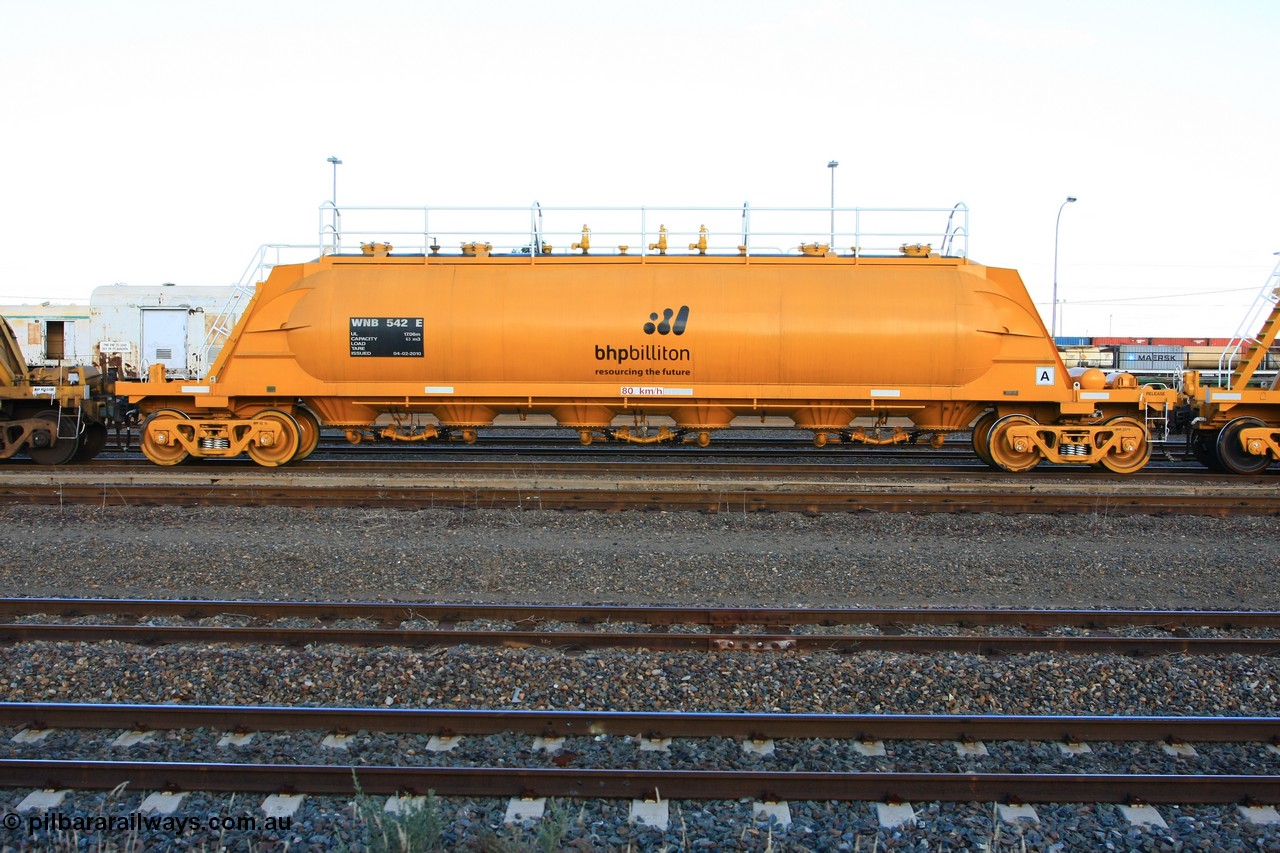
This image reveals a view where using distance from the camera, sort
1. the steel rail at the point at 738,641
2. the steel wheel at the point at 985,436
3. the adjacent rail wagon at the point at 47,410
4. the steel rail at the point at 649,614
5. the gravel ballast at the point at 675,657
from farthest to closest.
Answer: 1. the adjacent rail wagon at the point at 47,410
2. the steel wheel at the point at 985,436
3. the steel rail at the point at 649,614
4. the steel rail at the point at 738,641
5. the gravel ballast at the point at 675,657

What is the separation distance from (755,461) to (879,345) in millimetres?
2916

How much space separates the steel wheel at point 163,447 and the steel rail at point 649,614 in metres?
6.74

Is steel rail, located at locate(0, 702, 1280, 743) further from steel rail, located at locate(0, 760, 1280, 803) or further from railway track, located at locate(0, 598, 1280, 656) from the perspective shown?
railway track, located at locate(0, 598, 1280, 656)

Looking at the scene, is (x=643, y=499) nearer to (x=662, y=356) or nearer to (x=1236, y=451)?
(x=662, y=356)

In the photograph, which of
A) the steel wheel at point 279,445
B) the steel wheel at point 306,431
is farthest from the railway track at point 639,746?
the steel wheel at point 306,431

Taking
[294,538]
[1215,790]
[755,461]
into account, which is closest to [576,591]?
[294,538]

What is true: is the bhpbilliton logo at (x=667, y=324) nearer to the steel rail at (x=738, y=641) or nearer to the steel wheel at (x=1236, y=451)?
the steel rail at (x=738, y=641)

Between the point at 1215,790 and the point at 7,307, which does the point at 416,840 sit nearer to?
the point at 1215,790

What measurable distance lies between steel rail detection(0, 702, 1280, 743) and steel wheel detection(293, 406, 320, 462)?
887 cm

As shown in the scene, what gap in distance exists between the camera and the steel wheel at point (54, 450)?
1337 cm

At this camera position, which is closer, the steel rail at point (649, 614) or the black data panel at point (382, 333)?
the steel rail at point (649, 614)

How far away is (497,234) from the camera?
13648mm

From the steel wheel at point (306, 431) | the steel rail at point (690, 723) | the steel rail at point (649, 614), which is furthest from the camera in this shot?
the steel wheel at point (306, 431)

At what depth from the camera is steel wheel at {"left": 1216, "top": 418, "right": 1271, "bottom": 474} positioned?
13.3 meters
